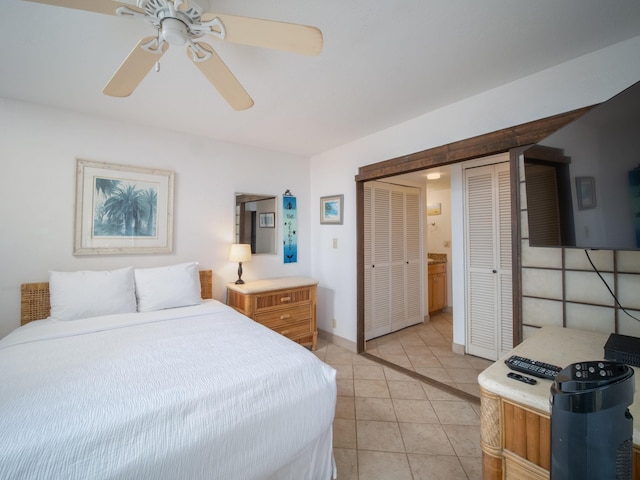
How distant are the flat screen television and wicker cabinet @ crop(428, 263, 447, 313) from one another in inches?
115

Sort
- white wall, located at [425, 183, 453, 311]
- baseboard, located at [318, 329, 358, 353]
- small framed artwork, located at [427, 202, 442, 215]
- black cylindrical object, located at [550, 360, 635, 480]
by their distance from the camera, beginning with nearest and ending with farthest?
black cylindrical object, located at [550, 360, 635, 480]
baseboard, located at [318, 329, 358, 353]
white wall, located at [425, 183, 453, 311]
small framed artwork, located at [427, 202, 442, 215]

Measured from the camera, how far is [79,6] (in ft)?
3.16

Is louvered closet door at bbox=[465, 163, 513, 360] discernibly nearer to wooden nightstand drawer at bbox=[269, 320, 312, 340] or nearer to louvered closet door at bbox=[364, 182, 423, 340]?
louvered closet door at bbox=[364, 182, 423, 340]

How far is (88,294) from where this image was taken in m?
2.05

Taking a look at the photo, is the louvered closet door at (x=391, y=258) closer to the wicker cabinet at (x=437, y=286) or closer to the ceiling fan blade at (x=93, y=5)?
the wicker cabinet at (x=437, y=286)

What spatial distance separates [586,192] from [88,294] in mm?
3232

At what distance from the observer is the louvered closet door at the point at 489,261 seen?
274cm

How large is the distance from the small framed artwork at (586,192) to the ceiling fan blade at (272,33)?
1380mm

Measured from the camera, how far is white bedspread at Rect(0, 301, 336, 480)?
868 mm

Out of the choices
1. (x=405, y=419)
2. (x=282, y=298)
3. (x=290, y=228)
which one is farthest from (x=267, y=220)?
(x=405, y=419)

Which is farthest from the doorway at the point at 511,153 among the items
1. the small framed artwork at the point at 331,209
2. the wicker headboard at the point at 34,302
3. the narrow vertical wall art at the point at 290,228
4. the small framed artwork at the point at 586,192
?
the wicker headboard at the point at 34,302

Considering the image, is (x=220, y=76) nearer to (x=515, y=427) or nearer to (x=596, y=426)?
(x=596, y=426)

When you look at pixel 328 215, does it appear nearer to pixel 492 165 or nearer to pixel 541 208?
pixel 492 165

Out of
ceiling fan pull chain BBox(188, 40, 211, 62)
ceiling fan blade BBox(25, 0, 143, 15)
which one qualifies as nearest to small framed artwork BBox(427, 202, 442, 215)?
ceiling fan pull chain BBox(188, 40, 211, 62)
